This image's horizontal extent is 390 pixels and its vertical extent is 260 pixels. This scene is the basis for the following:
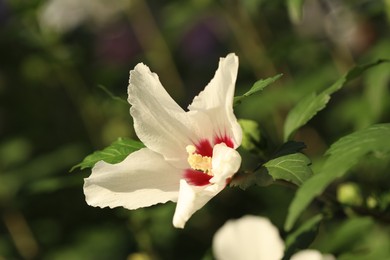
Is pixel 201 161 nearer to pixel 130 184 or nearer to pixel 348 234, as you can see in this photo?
pixel 130 184

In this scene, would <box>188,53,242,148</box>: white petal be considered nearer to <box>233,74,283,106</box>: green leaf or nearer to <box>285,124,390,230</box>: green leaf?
<box>233,74,283,106</box>: green leaf

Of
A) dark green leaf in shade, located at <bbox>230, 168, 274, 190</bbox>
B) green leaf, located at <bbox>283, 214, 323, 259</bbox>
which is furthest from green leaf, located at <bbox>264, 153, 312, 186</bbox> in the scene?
green leaf, located at <bbox>283, 214, 323, 259</bbox>

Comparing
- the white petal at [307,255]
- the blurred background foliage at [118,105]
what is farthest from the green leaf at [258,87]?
the blurred background foliage at [118,105]

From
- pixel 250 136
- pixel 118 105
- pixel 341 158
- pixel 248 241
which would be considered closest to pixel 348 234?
pixel 248 241

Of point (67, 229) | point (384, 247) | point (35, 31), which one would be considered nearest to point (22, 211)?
point (67, 229)

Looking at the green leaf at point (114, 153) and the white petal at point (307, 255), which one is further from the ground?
the green leaf at point (114, 153)

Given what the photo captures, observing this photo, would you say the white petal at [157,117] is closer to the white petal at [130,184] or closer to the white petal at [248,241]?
the white petal at [130,184]
